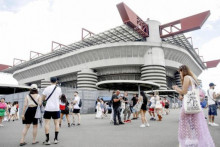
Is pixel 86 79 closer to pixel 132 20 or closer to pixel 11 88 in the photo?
pixel 132 20

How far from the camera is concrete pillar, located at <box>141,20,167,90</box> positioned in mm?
36406

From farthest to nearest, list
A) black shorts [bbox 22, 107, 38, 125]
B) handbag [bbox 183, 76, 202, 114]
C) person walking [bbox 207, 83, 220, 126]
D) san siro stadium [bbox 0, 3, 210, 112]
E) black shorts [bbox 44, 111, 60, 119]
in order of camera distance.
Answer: san siro stadium [bbox 0, 3, 210, 112], person walking [bbox 207, 83, 220, 126], black shorts [bbox 22, 107, 38, 125], black shorts [bbox 44, 111, 60, 119], handbag [bbox 183, 76, 202, 114]

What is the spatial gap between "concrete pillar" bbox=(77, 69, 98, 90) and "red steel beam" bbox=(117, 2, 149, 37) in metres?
13.5

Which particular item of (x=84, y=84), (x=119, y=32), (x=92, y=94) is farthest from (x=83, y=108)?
(x=119, y=32)

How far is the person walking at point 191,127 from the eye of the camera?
357 centimetres

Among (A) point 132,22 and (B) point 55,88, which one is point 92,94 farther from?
(B) point 55,88

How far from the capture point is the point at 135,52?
123 ft

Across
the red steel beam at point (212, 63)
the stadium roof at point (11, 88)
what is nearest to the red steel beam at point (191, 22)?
the stadium roof at point (11, 88)

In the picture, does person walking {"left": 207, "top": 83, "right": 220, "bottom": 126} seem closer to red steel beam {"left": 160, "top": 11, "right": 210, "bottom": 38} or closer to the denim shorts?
the denim shorts

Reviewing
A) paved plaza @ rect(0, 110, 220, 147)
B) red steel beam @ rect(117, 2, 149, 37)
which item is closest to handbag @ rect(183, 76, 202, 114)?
paved plaza @ rect(0, 110, 220, 147)

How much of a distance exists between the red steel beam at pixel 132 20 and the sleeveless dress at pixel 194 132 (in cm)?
2813

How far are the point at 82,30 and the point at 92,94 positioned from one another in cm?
2101

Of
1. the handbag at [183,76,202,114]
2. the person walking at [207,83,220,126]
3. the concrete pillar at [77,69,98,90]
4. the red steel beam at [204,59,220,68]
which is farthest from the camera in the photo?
the red steel beam at [204,59,220,68]

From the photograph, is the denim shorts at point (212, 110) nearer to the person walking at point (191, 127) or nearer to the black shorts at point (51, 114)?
the person walking at point (191, 127)
